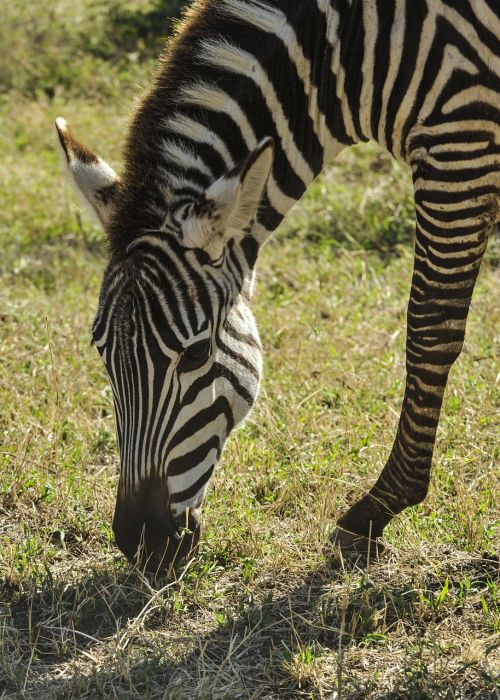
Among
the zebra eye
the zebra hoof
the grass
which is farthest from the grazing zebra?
the zebra hoof

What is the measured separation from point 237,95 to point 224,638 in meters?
2.51

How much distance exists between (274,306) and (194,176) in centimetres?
332

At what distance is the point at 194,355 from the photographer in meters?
4.15

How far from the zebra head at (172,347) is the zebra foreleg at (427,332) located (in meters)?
0.90

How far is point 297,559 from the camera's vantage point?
4816 mm

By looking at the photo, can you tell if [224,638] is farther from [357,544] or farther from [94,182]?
[94,182]

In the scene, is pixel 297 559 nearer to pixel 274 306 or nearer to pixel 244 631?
pixel 244 631

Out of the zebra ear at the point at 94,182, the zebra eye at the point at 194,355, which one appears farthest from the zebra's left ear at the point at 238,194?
the zebra ear at the point at 94,182

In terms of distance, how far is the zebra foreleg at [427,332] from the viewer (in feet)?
14.6

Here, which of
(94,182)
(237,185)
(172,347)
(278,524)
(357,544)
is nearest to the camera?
(237,185)

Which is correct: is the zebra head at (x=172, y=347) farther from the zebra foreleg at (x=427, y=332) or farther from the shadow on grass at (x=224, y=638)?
the zebra foreleg at (x=427, y=332)

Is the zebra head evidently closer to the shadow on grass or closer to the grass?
the shadow on grass

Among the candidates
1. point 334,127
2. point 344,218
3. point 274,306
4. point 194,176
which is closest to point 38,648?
point 194,176

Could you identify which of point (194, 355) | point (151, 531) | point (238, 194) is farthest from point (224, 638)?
point (238, 194)
